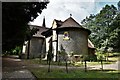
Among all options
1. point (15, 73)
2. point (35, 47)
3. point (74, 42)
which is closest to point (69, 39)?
point (74, 42)

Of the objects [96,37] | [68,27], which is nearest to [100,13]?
[96,37]

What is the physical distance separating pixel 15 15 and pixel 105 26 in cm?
5605

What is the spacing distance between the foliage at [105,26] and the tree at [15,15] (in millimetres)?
37446

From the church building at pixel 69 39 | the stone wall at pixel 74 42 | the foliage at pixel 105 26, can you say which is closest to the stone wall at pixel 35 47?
the church building at pixel 69 39

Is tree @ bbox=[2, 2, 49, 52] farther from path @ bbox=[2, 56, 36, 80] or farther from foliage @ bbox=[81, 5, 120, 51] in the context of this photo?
foliage @ bbox=[81, 5, 120, 51]

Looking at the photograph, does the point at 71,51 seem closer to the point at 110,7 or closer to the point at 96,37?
the point at 96,37

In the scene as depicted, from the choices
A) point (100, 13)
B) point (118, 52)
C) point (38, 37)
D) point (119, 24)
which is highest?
point (100, 13)

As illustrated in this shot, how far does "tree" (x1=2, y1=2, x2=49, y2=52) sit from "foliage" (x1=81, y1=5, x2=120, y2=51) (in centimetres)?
3745

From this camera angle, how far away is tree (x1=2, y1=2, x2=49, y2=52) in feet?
44.5

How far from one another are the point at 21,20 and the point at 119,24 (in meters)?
42.0

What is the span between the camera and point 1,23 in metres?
13.8

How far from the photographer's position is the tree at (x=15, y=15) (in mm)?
13562

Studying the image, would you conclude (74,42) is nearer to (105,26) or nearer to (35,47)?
(35,47)

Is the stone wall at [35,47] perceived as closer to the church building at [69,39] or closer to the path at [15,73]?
the church building at [69,39]
